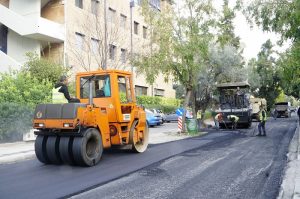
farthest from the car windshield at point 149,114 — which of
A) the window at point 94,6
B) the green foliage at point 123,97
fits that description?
the green foliage at point 123,97

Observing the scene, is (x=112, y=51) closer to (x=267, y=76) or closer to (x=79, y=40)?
(x=79, y=40)

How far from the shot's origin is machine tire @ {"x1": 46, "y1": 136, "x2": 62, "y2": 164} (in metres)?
10.4

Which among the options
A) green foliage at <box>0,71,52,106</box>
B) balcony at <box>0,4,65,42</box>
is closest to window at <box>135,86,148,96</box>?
balcony at <box>0,4,65,42</box>

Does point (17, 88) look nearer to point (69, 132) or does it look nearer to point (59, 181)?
point (69, 132)

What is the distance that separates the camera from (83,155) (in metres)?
9.95

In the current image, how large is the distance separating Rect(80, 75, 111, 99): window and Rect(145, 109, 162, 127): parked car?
17402 mm

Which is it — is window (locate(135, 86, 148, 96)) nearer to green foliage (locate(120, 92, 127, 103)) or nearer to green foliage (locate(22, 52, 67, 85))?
green foliage (locate(22, 52, 67, 85))

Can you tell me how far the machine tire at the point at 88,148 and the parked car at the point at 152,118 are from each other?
1892 cm

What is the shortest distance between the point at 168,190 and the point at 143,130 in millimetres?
5760

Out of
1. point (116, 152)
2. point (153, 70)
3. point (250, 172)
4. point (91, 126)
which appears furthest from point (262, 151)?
point (153, 70)

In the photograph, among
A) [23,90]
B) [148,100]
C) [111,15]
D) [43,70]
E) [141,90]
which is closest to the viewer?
[23,90]

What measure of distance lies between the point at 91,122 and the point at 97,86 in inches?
78.7

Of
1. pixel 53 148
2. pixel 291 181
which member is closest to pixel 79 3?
pixel 53 148

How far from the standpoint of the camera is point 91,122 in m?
10.4
